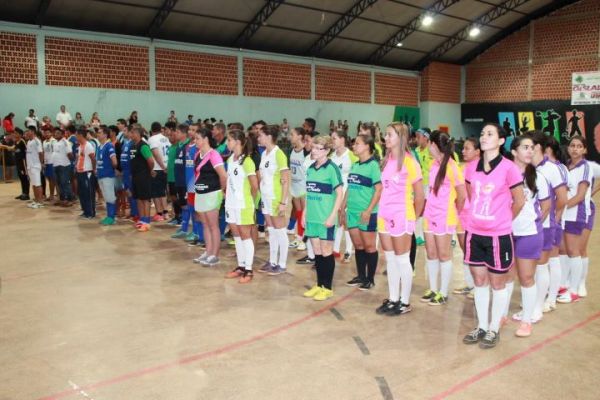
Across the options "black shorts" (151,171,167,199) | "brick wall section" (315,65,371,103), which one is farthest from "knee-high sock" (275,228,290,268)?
"brick wall section" (315,65,371,103)

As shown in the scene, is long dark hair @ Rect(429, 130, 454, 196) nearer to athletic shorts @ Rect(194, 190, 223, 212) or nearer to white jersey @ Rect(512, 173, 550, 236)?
white jersey @ Rect(512, 173, 550, 236)

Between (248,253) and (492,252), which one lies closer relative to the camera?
(492,252)

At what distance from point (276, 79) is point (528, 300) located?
2028cm

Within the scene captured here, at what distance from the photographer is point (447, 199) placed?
5.15 m

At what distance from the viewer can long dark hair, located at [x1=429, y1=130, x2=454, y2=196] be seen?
4.79 m

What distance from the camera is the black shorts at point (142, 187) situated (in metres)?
9.16

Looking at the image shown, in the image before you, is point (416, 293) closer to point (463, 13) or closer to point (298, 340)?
point (298, 340)

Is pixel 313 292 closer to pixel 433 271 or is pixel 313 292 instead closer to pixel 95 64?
pixel 433 271

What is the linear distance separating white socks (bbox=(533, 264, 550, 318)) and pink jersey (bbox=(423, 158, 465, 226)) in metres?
0.89

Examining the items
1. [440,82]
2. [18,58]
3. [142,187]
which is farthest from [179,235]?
[440,82]

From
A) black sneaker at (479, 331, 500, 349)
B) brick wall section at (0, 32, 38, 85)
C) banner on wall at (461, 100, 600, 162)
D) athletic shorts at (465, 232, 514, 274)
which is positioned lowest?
black sneaker at (479, 331, 500, 349)

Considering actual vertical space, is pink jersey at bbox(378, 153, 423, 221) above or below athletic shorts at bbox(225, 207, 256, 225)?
above

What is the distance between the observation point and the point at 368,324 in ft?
15.7

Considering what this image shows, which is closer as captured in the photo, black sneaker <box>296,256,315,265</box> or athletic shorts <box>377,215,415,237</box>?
athletic shorts <box>377,215,415,237</box>
